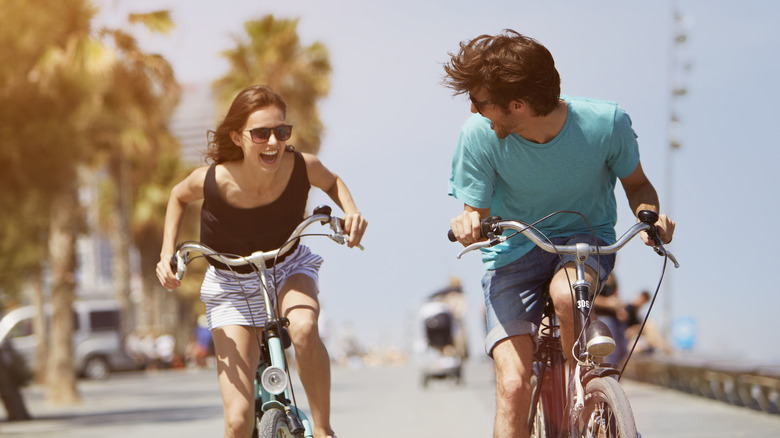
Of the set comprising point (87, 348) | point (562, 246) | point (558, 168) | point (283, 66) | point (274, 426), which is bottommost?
point (87, 348)

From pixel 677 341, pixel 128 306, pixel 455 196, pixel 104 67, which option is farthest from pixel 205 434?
pixel 128 306

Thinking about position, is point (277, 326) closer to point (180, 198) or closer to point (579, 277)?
point (180, 198)

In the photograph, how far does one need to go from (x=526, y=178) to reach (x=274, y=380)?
4.33 feet

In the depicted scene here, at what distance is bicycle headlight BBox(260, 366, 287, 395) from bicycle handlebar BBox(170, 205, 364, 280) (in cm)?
44

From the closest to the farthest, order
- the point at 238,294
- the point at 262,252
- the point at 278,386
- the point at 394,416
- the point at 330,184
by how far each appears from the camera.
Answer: the point at 278,386 < the point at 262,252 < the point at 238,294 < the point at 330,184 < the point at 394,416

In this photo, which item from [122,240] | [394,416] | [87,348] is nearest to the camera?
[394,416]

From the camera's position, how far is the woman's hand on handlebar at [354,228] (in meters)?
5.09

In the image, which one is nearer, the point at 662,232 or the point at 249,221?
the point at 662,232

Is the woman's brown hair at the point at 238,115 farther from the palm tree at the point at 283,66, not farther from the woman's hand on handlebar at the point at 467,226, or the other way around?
the palm tree at the point at 283,66

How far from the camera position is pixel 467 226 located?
14.7 ft

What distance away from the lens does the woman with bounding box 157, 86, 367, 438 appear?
17.1 ft

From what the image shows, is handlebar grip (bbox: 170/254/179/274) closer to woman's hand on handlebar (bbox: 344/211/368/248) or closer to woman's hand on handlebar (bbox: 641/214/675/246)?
woman's hand on handlebar (bbox: 344/211/368/248)

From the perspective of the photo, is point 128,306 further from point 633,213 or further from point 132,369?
point 633,213

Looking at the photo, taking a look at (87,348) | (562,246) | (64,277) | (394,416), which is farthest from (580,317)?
(87,348)
